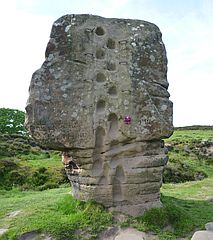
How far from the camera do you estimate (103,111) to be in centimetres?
1182

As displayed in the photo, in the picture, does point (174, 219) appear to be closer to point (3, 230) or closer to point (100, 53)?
point (3, 230)

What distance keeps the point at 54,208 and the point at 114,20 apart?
5.82 meters

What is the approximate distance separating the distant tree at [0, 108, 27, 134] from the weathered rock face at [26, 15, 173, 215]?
34.8m

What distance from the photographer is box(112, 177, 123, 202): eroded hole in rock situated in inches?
473

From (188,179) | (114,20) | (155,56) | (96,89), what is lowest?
(188,179)

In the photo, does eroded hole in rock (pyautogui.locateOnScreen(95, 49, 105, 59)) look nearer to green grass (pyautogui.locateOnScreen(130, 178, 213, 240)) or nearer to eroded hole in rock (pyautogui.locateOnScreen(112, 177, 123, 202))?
eroded hole in rock (pyautogui.locateOnScreen(112, 177, 123, 202))

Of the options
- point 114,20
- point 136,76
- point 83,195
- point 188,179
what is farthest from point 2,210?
point 188,179

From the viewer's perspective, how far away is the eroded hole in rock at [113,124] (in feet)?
38.9

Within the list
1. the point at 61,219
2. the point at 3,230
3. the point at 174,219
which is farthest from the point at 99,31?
the point at 3,230

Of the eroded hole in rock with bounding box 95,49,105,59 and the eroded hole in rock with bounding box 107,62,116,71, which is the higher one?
the eroded hole in rock with bounding box 95,49,105,59

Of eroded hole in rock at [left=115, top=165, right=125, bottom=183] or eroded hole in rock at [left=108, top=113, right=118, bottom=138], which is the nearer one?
eroded hole in rock at [left=108, top=113, right=118, bottom=138]

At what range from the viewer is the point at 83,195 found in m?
12.2

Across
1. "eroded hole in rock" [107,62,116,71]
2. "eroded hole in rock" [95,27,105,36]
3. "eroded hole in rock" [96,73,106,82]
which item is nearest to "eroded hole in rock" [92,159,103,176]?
"eroded hole in rock" [96,73,106,82]

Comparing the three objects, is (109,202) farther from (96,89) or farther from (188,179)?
(188,179)
